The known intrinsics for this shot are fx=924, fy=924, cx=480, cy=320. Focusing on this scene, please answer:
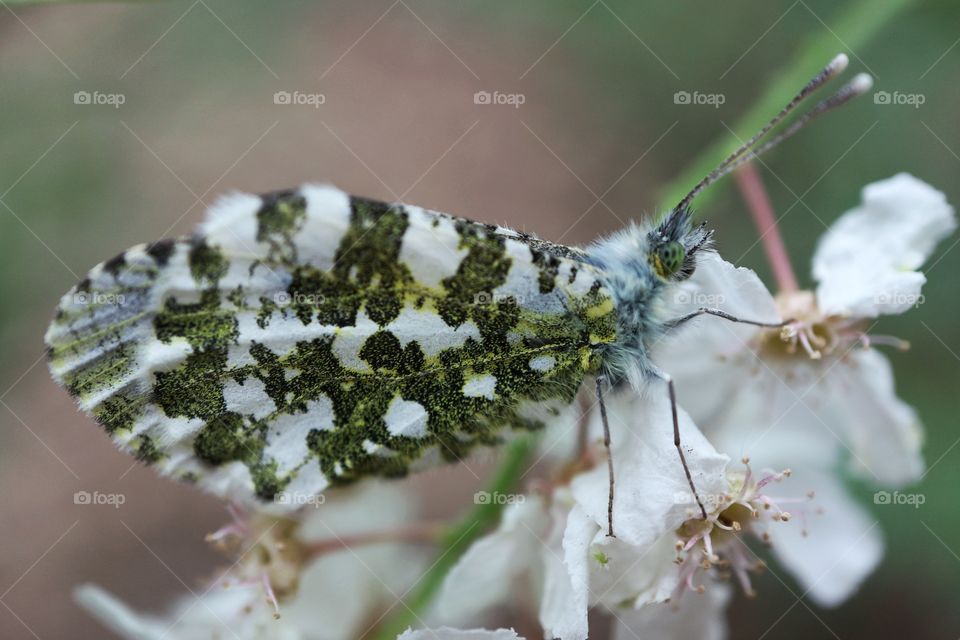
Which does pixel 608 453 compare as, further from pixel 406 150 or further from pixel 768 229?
pixel 406 150

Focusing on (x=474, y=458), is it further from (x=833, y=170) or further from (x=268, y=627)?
(x=833, y=170)

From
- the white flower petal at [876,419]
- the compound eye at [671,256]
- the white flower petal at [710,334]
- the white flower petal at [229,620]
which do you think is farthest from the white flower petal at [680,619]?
the white flower petal at [229,620]

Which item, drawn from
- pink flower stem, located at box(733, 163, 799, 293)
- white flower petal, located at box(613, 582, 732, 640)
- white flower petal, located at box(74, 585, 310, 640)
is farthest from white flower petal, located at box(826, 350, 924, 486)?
white flower petal, located at box(74, 585, 310, 640)

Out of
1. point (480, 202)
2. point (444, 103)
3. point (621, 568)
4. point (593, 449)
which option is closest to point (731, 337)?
point (593, 449)

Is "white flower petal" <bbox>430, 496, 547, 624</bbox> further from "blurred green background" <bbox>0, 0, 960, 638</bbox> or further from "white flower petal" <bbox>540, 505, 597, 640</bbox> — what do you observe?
"blurred green background" <bbox>0, 0, 960, 638</bbox>

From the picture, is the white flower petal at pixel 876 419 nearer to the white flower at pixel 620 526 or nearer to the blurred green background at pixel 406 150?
the blurred green background at pixel 406 150
